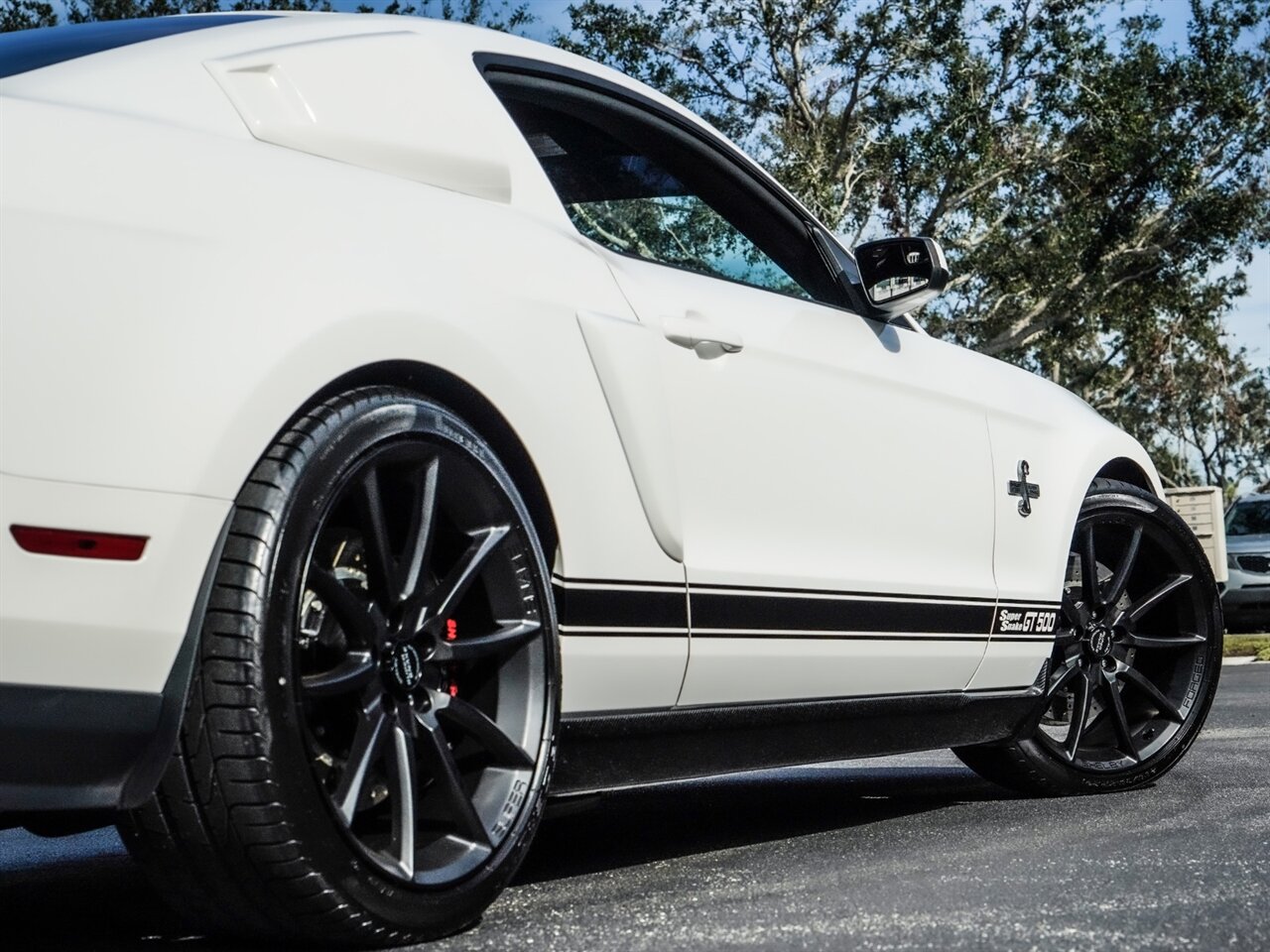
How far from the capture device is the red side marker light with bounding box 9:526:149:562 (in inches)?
81.2

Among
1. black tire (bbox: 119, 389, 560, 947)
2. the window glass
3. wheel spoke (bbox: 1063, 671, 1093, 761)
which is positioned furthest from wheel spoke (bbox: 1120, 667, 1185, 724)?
black tire (bbox: 119, 389, 560, 947)

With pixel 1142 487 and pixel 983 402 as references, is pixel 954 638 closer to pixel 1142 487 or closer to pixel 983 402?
pixel 983 402

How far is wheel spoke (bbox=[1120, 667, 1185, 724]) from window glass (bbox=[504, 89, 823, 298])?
1.58 metres

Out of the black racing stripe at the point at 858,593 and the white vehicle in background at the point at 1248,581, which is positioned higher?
the black racing stripe at the point at 858,593

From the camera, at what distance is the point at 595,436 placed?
2986 millimetres

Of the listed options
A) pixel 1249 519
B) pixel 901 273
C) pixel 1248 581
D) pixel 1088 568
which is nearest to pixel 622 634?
pixel 901 273

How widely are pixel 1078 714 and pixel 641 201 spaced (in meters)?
2.01

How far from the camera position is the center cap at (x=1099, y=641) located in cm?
470

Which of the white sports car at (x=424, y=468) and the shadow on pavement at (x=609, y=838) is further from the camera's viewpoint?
the shadow on pavement at (x=609, y=838)

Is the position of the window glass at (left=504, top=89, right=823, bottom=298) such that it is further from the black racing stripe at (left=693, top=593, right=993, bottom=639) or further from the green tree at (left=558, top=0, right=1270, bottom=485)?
the green tree at (left=558, top=0, right=1270, bottom=485)

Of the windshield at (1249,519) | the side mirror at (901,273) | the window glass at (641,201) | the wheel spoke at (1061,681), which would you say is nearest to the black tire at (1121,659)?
the wheel spoke at (1061,681)

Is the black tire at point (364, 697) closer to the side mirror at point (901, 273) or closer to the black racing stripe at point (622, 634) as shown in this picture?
the black racing stripe at point (622, 634)

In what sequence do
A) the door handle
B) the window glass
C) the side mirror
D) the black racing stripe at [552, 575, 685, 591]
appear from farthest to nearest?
the side mirror
the window glass
the door handle
the black racing stripe at [552, 575, 685, 591]

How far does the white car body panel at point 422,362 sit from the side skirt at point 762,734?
4 centimetres
